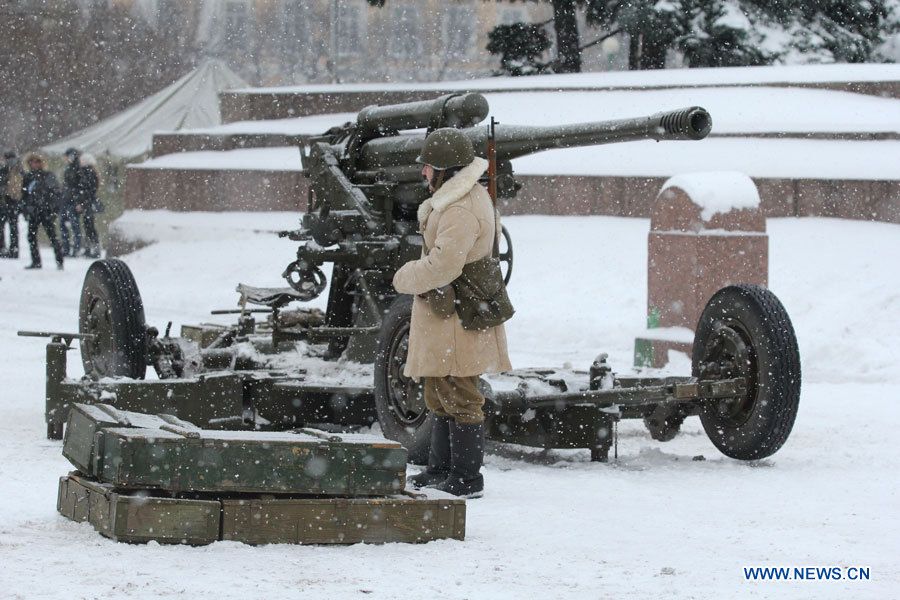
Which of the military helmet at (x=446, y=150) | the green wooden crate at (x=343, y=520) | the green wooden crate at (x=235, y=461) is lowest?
the green wooden crate at (x=343, y=520)

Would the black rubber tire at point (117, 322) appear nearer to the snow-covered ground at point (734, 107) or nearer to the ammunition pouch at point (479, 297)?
the ammunition pouch at point (479, 297)

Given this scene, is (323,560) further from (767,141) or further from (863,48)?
(863,48)

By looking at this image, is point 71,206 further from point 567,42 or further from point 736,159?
point 736,159

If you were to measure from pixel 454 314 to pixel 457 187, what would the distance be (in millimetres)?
589

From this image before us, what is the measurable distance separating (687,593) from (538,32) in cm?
1917

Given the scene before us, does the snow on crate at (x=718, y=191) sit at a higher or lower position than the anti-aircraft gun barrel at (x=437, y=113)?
lower

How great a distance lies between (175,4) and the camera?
47156 millimetres

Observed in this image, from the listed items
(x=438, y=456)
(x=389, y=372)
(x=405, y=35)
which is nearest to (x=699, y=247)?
(x=389, y=372)

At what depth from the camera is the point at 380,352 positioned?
29.7ft

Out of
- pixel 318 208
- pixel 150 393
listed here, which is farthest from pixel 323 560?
pixel 318 208

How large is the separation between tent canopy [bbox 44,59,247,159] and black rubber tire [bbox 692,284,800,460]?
26.0 m

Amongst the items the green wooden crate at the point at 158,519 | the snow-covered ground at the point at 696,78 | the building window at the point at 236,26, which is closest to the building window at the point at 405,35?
the building window at the point at 236,26

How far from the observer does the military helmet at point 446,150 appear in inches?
311

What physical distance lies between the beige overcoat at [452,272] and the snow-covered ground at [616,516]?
660 millimetres
